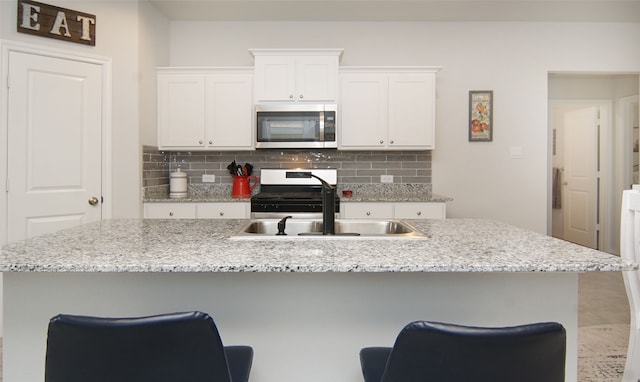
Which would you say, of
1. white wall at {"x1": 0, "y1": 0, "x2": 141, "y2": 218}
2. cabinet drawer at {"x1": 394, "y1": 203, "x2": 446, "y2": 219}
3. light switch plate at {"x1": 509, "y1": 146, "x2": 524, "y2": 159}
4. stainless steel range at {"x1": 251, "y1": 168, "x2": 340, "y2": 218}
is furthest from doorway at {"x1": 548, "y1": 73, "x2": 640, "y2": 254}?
white wall at {"x1": 0, "y1": 0, "x2": 141, "y2": 218}

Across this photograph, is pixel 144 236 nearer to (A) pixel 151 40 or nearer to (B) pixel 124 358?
(B) pixel 124 358

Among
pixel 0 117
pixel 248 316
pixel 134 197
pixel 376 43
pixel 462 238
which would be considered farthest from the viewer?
pixel 376 43

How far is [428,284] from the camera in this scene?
1358 millimetres

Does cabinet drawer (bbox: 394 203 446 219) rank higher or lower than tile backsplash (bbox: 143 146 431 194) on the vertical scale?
lower

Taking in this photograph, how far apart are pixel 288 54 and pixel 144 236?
2535 mm

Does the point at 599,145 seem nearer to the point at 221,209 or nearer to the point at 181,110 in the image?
the point at 221,209

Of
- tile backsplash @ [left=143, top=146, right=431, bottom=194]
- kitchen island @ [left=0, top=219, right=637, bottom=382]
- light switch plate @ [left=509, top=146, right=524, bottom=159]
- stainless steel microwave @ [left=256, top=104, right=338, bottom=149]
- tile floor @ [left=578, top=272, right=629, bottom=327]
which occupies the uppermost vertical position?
stainless steel microwave @ [left=256, top=104, right=338, bottom=149]

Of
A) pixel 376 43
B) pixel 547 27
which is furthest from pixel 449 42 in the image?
pixel 547 27

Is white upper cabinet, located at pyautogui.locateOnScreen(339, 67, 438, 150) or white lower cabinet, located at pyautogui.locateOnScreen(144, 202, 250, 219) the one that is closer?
white lower cabinet, located at pyautogui.locateOnScreen(144, 202, 250, 219)

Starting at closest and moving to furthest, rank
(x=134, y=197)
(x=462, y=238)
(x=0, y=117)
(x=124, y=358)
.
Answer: (x=124, y=358)
(x=462, y=238)
(x=0, y=117)
(x=134, y=197)

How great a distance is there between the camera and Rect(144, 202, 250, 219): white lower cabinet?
11.5 ft

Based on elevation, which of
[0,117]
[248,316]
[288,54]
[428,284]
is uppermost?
[288,54]

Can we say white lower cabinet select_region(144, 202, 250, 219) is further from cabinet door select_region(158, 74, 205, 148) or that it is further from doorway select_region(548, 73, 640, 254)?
doorway select_region(548, 73, 640, 254)

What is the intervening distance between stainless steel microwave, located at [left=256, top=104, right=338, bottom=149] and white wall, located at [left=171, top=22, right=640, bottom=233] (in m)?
0.76
